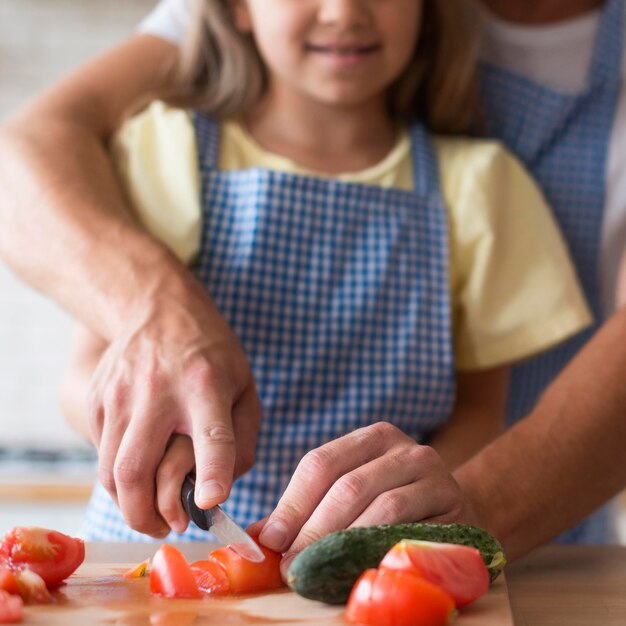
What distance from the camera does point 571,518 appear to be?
1092mm

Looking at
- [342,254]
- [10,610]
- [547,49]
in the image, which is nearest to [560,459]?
[342,254]

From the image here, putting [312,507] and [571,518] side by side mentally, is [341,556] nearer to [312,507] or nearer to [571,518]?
[312,507]

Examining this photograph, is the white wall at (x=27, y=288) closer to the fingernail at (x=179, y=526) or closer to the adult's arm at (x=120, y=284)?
the adult's arm at (x=120, y=284)

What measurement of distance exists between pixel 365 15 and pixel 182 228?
35 centimetres

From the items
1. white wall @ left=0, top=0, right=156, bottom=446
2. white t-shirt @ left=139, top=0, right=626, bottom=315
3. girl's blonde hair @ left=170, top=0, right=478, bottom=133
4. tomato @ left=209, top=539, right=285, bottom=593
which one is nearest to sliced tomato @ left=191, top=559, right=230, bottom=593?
tomato @ left=209, top=539, right=285, bottom=593

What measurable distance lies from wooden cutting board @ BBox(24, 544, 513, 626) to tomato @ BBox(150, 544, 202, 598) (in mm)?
11

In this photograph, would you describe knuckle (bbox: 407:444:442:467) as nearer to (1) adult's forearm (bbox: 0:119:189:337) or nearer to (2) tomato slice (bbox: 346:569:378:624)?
(2) tomato slice (bbox: 346:569:378:624)

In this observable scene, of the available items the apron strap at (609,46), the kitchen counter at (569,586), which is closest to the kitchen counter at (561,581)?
the kitchen counter at (569,586)

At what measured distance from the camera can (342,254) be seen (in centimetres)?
143

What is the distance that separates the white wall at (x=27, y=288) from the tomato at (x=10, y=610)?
9.01 feet

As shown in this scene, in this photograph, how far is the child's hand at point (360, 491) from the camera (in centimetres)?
83

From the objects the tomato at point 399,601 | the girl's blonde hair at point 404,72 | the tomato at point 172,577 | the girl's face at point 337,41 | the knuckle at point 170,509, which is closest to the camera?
the tomato at point 399,601

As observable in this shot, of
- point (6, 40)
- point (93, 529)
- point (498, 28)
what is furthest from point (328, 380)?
point (6, 40)

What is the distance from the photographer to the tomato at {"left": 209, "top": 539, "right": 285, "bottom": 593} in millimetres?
813
